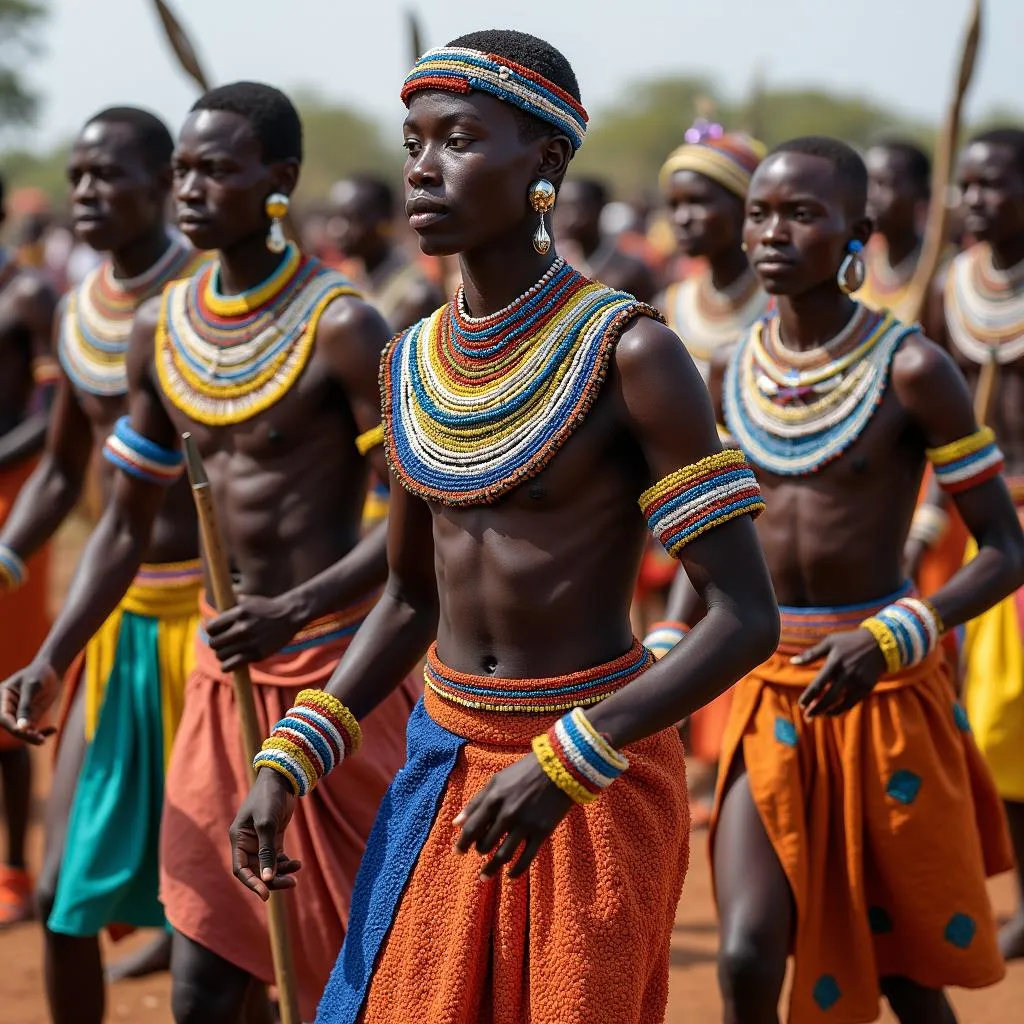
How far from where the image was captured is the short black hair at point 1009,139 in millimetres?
6758

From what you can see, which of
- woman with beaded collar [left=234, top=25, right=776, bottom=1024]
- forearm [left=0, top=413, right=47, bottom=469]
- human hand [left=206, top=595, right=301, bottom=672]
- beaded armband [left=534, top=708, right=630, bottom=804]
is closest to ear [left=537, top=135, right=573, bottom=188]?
woman with beaded collar [left=234, top=25, right=776, bottom=1024]

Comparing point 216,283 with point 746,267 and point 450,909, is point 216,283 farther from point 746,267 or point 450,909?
point 746,267

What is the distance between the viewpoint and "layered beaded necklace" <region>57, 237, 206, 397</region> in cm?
548

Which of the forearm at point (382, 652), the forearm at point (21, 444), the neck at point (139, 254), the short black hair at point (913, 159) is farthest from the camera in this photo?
the short black hair at point (913, 159)

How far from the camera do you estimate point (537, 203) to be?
323cm

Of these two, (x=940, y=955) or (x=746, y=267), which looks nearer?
(x=940, y=955)

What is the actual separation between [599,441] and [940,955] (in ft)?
6.46

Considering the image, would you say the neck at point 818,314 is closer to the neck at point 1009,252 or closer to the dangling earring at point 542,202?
the dangling earring at point 542,202

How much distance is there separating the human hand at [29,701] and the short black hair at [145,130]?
209 centimetres

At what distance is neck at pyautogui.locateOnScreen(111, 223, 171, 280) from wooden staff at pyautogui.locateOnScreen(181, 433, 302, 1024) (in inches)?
79.8

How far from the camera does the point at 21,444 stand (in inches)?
279

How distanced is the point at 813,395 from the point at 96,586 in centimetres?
193

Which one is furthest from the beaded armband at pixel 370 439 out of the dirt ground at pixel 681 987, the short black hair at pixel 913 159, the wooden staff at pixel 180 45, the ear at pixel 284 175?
the short black hair at pixel 913 159

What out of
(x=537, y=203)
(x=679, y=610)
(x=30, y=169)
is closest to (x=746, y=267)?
(x=679, y=610)
